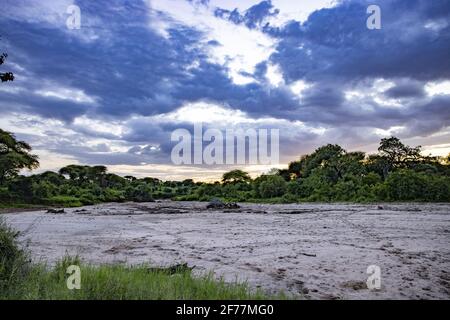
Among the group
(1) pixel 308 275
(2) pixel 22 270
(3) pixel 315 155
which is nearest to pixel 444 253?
(1) pixel 308 275

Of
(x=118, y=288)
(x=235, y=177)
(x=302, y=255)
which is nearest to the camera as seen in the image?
(x=118, y=288)

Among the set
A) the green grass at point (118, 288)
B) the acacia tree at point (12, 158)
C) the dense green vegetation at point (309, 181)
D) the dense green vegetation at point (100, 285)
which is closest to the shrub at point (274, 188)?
the dense green vegetation at point (309, 181)

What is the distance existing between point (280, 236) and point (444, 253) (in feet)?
17.8

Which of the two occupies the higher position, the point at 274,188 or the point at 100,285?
the point at 274,188

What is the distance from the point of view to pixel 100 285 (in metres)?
5.71

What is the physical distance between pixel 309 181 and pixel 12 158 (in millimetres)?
39424

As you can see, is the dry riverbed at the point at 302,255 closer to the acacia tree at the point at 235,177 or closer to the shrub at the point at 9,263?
the shrub at the point at 9,263

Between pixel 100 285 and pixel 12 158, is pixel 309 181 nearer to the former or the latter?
pixel 12 158

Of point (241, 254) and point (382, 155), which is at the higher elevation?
point (382, 155)

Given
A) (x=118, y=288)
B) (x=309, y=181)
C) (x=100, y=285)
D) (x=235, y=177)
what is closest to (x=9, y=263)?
(x=100, y=285)

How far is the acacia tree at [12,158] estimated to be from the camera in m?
39.4

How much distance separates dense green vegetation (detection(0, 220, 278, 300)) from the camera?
5504mm
